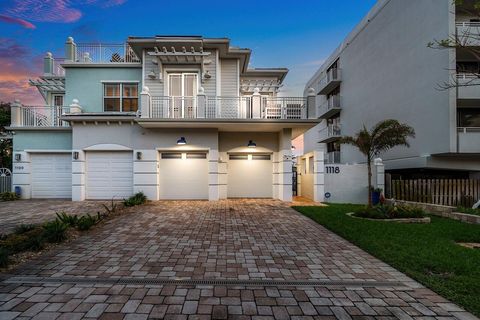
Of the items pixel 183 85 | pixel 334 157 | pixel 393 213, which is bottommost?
pixel 393 213

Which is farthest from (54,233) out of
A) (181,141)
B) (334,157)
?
(334,157)

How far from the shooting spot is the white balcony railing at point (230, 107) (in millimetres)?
12789

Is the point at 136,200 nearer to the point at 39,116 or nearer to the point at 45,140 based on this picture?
the point at 45,140

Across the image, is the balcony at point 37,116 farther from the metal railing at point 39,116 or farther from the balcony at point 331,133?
the balcony at point 331,133

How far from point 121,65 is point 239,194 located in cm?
967

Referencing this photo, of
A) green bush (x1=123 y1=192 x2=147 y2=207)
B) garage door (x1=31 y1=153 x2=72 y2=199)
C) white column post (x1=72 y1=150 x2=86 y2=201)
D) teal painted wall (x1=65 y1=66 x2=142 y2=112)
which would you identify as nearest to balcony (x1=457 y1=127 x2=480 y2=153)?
green bush (x1=123 y1=192 x2=147 y2=207)

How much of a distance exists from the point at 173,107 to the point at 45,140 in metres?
7.33

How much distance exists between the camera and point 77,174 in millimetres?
12984

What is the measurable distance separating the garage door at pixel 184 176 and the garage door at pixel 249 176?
60.6 inches

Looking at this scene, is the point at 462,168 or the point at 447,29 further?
the point at 462,168

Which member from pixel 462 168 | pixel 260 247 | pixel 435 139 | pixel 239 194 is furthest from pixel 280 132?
pixel 462 168

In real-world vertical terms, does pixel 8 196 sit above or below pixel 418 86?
below

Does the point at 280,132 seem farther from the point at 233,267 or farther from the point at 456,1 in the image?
the point at 233,267

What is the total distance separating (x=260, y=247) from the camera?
5668 mm
